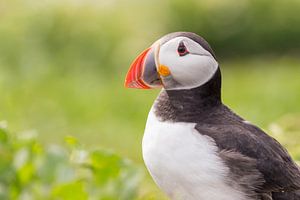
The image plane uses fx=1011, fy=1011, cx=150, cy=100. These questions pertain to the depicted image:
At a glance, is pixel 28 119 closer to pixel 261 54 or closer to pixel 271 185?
pixel 261 54

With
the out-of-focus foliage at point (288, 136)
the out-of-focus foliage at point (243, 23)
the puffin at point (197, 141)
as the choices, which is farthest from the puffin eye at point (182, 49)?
the out-of-focus foliage at point (243, 23)

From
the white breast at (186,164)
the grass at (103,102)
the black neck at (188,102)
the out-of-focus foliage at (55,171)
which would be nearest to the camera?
the white breast at (186,164)

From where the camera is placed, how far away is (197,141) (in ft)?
10.1

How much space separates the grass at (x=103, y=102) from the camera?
6.95 m

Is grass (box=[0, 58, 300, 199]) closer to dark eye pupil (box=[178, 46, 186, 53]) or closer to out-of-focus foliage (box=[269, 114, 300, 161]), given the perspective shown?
out-of-focus foliage (box=[269, 114, 300, 161])

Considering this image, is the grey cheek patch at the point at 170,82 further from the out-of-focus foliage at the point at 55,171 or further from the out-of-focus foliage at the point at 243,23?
the out-of-focus foliage at the point at 243,23

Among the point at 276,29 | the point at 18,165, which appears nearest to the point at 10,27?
the point at 276,29

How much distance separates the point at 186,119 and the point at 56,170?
0.57 meters

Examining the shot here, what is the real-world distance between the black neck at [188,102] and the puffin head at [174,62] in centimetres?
4

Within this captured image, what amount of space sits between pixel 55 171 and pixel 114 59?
5091 mm

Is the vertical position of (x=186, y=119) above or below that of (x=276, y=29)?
above

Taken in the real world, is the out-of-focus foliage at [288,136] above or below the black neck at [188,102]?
below

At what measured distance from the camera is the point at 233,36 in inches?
362

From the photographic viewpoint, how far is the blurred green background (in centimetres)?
714
